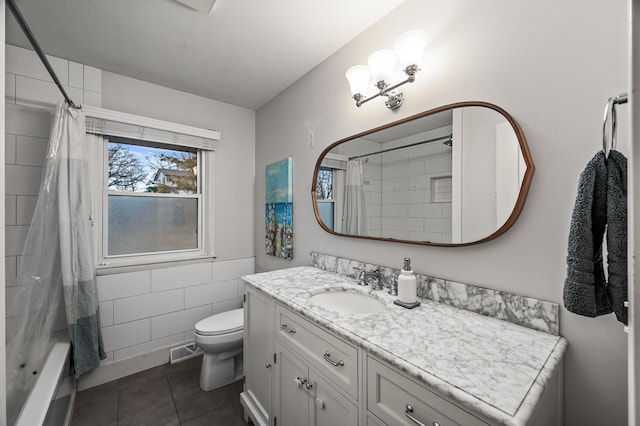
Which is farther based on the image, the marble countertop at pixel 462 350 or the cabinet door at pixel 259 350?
the cabinet door at pixel 259 350

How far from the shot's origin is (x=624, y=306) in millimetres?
642

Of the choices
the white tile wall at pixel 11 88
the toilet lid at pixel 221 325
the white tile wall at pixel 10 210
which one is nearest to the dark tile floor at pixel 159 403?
the toilet lid at pixel 221 325

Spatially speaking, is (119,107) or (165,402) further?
(119,107)

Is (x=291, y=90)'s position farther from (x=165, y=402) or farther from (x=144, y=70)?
(x=165, y=402)

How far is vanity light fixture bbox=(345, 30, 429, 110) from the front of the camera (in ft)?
4.10

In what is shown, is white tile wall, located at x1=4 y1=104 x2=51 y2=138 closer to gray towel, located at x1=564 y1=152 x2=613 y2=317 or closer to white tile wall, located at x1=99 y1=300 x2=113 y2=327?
white tile wall, located at x1=99 y1=300 x2=113 y2=327

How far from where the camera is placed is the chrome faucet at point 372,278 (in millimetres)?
1470

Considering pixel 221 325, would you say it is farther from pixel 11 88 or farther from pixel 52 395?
pixel 11 88

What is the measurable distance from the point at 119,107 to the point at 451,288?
2.65m

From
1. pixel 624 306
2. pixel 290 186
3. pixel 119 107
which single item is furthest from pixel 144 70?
pixel 624 306

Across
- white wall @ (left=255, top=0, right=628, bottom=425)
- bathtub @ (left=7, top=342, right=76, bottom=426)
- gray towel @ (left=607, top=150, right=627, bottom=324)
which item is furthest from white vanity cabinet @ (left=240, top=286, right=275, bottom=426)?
gray towel @ (left=607, top=150, right=627, bottom=324)

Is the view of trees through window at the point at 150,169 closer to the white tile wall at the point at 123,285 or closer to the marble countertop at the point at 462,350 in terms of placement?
the white tile wall at the point at 123,285

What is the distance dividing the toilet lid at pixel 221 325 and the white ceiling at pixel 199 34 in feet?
6.36

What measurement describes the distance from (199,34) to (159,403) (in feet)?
8.00
